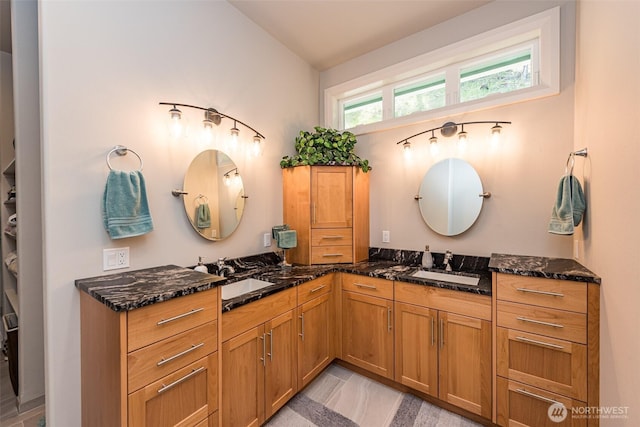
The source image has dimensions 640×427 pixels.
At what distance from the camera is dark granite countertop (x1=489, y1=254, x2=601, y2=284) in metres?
1.42

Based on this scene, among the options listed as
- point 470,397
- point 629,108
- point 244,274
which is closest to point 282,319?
point 244,274

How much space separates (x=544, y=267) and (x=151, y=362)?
2.22m

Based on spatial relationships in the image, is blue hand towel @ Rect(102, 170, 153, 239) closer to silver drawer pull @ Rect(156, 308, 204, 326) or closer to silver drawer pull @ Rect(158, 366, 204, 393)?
silver drawer pull @ Rect(156, 308, 204, 326)

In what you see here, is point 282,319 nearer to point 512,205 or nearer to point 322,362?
point 322,362

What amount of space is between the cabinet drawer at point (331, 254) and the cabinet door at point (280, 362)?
70cm

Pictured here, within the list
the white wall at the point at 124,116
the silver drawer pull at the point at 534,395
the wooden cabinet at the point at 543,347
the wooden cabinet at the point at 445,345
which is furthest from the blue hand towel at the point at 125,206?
the silver drawer pull at the point at 534,395

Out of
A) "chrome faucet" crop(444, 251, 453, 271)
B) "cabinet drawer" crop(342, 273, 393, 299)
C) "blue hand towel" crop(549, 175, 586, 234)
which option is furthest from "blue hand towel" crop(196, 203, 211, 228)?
"blue hand towel" crop(549, 175, 586, 234)

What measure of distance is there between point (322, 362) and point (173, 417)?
1258 millimetres

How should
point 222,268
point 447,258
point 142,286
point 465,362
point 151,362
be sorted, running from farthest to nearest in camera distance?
1. point 447,258
2. point 222,268
3. point 465,362
4. point 142,286
5. point 151,362

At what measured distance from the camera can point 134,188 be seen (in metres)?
1.48

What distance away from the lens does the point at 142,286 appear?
1.27 meters

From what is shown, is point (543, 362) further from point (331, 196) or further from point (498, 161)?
point (331, 196)

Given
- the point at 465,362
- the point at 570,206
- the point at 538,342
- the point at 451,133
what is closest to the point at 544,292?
the point at 538,342

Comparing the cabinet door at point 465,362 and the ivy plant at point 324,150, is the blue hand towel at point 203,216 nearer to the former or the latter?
the ivy plant at point 324,150
